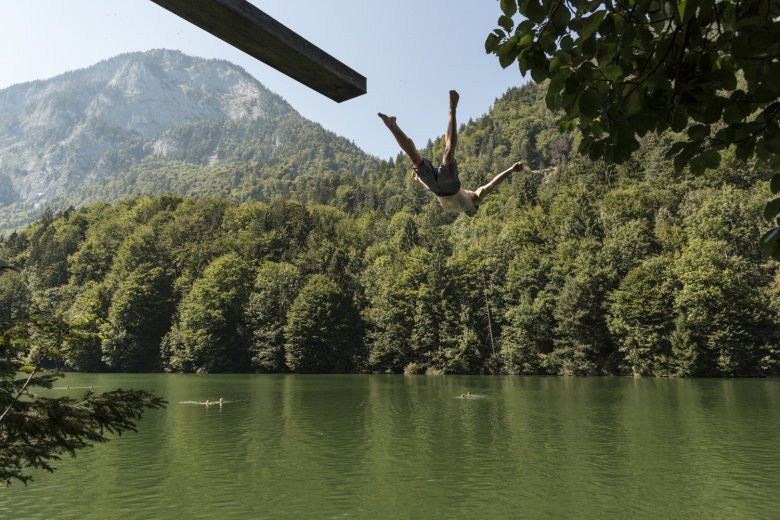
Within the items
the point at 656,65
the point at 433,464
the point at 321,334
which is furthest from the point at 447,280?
the point at 656,65

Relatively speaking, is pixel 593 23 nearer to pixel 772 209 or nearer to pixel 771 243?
pixel 772 209

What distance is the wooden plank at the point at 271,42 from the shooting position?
163 cm

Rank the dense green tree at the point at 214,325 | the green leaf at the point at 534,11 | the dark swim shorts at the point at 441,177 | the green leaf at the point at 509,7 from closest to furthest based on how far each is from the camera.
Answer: the green leaf at the point at 534,11 → the green leaf at the point at 509,7 → the dark swim shorts at the point at 441,177 → the dense green tree at the point at 214,325

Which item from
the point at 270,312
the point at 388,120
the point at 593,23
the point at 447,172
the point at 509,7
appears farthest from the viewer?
the point at 270,312

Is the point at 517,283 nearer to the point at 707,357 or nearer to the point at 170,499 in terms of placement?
the point at 707,357

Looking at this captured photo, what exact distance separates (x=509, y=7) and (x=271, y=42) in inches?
38.6

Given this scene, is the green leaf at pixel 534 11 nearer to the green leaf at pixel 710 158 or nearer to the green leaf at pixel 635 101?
the green leaf at pixel 635 101

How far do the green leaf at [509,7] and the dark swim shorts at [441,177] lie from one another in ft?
5.89

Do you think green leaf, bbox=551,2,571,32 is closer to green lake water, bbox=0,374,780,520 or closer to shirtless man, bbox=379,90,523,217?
shirtless man, bbox=379,90,523,217

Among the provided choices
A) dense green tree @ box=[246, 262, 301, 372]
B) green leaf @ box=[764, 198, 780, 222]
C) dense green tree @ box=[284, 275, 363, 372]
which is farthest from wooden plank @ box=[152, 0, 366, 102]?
dense green tree @ box=[246, 262, 301, 372]

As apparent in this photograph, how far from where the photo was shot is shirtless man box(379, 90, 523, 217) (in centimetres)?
319

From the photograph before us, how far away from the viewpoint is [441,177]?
4.16 m

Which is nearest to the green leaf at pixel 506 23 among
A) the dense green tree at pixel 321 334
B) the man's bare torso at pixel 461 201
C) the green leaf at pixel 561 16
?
the green leaf at pixel 561 16

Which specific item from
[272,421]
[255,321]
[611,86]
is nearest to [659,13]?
[611,86]
